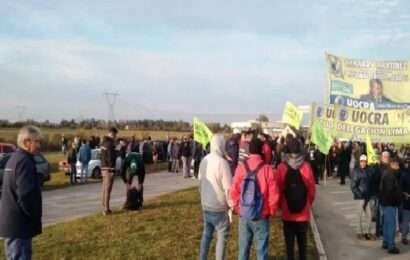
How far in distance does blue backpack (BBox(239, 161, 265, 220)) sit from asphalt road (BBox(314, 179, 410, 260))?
374cm

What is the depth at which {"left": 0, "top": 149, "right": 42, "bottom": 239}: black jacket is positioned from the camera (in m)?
6.68

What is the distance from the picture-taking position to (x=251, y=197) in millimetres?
7773

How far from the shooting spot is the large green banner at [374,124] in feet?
70.7

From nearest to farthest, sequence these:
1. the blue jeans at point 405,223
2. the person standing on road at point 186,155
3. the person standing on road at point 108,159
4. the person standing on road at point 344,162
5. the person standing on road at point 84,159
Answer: the blue jeans at point 405,223
the person standing on road at point 108,159
the person standing on road at point 84,159
the person standing on road at point 344,162
the person standing on road at point 186,155

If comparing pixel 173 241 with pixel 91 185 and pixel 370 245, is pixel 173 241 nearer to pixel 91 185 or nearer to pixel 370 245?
pixel 370 245

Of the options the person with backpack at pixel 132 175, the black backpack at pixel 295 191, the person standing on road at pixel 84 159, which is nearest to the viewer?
the black backpack at pixel 295 191

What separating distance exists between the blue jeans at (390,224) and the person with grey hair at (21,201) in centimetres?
702

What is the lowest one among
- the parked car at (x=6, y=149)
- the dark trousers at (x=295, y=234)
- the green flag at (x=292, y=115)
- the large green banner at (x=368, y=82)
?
the dark trousers at (x=295, y=234)

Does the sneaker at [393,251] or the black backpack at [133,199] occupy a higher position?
the black backpack at [133,199]

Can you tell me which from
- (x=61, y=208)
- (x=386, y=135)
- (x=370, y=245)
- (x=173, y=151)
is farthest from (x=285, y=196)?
(x=173, y=151)

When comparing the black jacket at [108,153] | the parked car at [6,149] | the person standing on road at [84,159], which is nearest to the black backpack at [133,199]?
the black jacket at [108,153]

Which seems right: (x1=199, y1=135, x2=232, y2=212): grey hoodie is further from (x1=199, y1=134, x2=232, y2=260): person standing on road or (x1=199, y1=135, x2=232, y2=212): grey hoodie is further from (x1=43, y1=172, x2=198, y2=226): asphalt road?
(x1=43, y1=172, x2=198, y2=226): asphalt road

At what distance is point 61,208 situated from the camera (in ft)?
55.9

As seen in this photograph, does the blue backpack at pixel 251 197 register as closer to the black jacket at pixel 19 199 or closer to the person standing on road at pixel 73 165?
the black jacket at pixel 19 199
